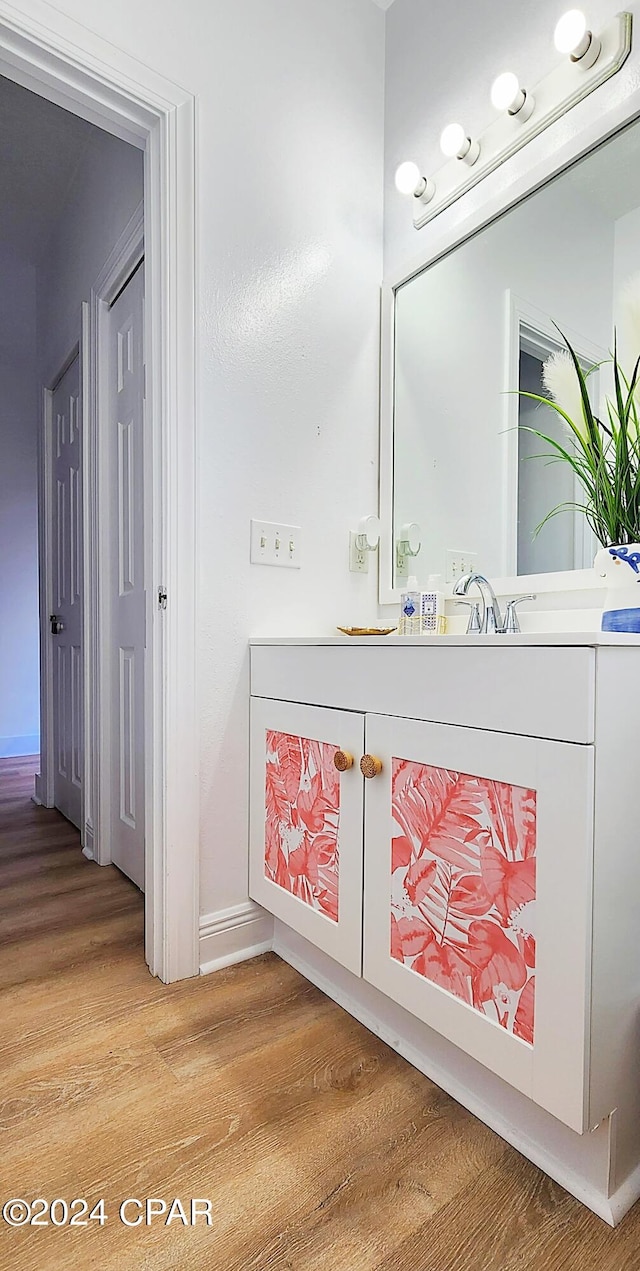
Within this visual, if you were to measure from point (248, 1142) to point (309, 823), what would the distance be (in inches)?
20.6

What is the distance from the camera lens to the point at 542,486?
1.45m

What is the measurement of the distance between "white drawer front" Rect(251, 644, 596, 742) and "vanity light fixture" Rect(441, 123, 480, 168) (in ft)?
4.04

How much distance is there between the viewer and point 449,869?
100 cm

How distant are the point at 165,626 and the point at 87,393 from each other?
128 cm

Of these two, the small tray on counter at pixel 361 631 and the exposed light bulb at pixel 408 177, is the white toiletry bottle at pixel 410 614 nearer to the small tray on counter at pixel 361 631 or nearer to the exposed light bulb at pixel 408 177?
the small tray on counter at pixel 361 631

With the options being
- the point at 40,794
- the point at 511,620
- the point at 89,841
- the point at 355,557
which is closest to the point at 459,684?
the point at 511,620

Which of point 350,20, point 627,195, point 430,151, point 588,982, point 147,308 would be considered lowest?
point 588,982

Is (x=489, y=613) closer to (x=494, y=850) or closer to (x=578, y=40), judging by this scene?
(x=494, y=850)

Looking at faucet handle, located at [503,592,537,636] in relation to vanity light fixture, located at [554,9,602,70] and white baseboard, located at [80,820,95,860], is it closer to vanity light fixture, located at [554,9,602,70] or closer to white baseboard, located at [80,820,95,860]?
vanity light fixture, located at [554,9,602,70]

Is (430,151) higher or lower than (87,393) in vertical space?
higher

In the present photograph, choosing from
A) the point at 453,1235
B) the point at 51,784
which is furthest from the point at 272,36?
the point at 51,784

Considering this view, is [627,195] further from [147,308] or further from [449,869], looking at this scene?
[449,869]

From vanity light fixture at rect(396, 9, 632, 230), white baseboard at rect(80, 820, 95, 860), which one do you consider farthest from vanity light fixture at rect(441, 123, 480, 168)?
white baseboard at rect(80, 820, 95, 860)

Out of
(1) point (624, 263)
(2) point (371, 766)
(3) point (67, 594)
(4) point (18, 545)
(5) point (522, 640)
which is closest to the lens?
(5) point (522, 640)
